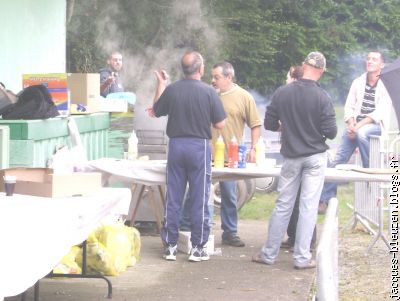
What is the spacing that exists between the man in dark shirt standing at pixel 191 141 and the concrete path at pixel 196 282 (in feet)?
1.23

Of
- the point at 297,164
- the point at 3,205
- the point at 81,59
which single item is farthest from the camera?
the point at 81,59

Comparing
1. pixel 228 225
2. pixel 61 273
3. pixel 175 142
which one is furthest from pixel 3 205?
pixel 228 225

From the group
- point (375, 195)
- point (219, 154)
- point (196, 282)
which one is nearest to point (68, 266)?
point (196, 282)

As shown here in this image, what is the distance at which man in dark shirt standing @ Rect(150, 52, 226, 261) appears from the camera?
8305 mm

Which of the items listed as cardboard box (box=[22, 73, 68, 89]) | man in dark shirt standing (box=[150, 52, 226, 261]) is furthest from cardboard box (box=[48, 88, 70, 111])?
man in dark shirt standing (box=[150, 52, 226, 261])

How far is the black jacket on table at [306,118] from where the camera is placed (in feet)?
26.7

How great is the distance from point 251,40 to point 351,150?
30.9 feet

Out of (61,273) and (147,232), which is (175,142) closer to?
(61,273)

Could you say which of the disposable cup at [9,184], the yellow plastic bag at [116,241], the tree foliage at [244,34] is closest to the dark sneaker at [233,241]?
the yellow plastic bag at [116,241]

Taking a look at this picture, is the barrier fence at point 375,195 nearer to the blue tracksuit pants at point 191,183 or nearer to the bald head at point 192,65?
the blue tracksuit pants at point 191,183

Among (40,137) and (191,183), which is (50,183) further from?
(191,183)

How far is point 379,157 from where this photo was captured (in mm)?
9664

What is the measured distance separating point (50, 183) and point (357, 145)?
6.23m

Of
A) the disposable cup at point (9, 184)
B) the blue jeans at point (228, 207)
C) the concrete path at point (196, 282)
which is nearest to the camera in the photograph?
the disposable cup at point (9, 184)
